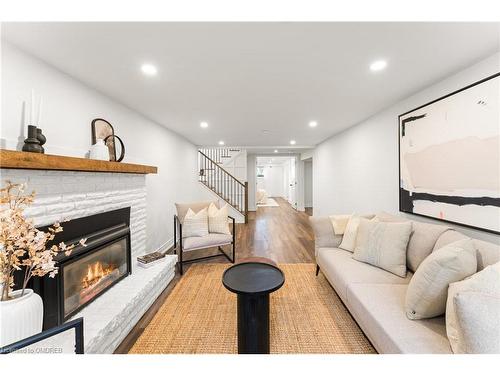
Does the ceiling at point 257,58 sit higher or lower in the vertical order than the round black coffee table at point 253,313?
higher

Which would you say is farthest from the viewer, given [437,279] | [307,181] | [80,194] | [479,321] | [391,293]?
[307,181]

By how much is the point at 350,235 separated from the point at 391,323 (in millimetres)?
1226

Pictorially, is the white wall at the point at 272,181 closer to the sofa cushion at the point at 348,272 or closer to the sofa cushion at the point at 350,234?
the sofa cushion at the point at 350,234

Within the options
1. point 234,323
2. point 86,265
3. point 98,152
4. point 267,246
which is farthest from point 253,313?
point 267,246

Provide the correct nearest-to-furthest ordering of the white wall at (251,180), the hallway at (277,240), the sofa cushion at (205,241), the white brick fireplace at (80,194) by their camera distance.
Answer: the white brick fireplace at (80,194)
the sofa cushion at (205,241)
the hallway at (277,240)
the white wall at (251,180)

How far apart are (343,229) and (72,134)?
3091 mm

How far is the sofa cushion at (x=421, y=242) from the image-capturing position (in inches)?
68.4

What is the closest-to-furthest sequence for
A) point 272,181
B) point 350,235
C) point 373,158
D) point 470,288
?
1. point 470,288
2. point 350,235
3. point 373,158
4. point 272,181

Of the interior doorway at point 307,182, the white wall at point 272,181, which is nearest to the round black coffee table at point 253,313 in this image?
the interior doorway at point 307,182

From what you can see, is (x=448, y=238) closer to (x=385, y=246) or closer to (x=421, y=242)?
(x=421, y=242)

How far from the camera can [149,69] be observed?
1766 mm

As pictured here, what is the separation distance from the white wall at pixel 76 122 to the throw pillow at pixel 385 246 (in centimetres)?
299
